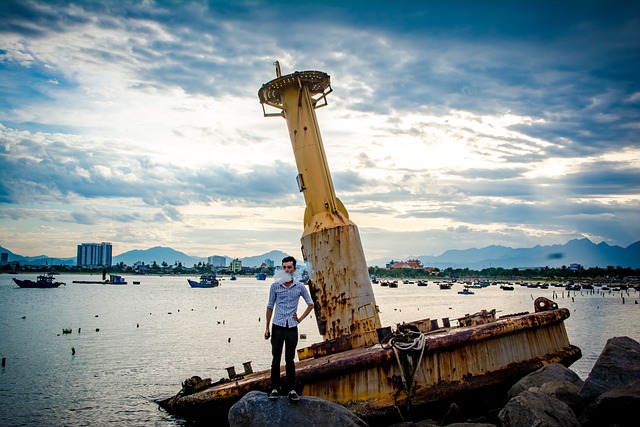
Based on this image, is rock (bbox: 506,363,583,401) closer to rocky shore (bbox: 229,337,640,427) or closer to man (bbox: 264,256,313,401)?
rocky shore (bbox: 229,337,640,427)

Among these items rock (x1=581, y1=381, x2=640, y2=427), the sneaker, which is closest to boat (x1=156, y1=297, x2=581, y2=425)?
the sneaker

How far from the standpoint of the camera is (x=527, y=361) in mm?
13820

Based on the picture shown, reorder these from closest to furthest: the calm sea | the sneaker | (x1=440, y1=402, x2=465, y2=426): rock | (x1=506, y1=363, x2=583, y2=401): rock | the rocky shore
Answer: the rocky shore, the sneaker, (x1=440, y1=402, x2=465, y2=426): rock, (x1=506, y1=363, x2=583, y2=401): rock, the calm sea

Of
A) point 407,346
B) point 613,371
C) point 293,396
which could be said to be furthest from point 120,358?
point 613,371

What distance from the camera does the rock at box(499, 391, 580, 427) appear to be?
8.35 meters

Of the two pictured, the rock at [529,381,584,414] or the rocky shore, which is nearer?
the rocky shore

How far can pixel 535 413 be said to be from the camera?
27.6 ft

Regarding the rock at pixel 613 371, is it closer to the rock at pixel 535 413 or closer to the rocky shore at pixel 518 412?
the rocky shore at pixel 518 412

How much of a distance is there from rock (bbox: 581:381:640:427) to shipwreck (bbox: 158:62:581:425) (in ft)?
11.7

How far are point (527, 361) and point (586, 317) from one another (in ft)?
159

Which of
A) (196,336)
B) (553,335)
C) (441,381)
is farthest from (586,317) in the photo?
(441,381)

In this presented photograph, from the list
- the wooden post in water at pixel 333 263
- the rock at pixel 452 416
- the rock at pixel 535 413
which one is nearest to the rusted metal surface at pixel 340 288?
the wooden post in water at pixel 333 263

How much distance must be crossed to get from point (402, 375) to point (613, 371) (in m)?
4.42

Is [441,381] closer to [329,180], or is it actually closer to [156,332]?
[329,180]
